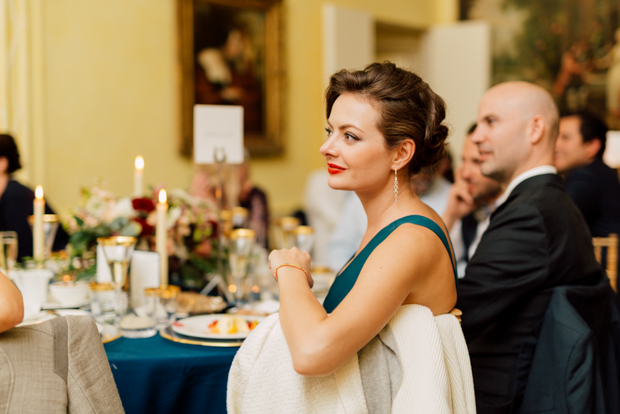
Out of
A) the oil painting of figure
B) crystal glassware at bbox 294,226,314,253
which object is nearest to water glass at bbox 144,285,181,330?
crystal glassware at bbox 294,226,314,253

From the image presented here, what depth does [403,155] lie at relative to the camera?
4.54 feet

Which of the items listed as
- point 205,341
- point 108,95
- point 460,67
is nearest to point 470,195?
point 205,341

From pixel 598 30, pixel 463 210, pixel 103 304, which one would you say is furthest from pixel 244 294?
pixel 598 30

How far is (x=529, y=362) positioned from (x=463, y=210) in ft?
3.72

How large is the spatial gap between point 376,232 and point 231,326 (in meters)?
0.52

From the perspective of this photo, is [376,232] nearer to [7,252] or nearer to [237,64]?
[7,252]

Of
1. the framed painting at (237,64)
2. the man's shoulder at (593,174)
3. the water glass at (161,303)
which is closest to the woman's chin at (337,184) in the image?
the water glass at (161,303)

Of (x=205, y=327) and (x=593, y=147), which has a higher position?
(x=593, y=147)

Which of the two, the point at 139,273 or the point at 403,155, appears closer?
the point at 403,155

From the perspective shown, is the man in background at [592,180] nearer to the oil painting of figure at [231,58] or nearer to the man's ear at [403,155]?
the man's ear at [403,155]

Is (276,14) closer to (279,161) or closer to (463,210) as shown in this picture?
(279,161)

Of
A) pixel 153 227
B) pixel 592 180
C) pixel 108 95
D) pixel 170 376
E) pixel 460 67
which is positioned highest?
pixel 460 67

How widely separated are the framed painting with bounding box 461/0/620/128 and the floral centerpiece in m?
4.52

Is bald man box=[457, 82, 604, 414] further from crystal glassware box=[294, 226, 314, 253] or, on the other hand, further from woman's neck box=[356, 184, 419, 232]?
crystal glassware box=[294, 226, 314, 253]
